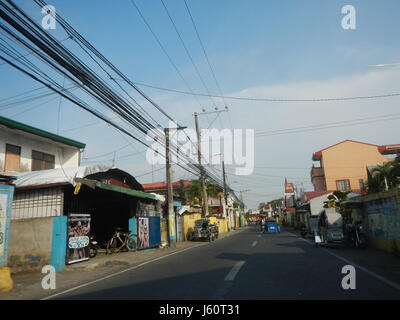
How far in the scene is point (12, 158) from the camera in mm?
17844

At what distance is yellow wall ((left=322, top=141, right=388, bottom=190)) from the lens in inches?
1896

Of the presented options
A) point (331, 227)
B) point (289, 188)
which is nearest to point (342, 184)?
point (289, 188)

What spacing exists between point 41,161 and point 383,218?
21072 millimetres

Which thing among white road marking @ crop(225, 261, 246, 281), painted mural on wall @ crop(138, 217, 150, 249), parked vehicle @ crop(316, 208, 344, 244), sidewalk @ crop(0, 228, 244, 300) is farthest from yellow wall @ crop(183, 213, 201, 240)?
white road marking @ crop(225, 261, 246, 281)

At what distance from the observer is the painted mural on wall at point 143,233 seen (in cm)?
1894

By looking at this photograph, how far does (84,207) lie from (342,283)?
1490cm

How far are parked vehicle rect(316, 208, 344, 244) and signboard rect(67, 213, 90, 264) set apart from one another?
12.7m

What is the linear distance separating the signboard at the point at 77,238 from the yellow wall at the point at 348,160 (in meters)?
44.0

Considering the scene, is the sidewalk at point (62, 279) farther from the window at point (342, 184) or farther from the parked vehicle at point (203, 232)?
the window at point (342, 184)

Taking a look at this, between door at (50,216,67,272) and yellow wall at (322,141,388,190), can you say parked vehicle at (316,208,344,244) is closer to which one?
door at (50,216,67,272)

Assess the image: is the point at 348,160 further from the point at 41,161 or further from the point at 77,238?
the point at 77,238

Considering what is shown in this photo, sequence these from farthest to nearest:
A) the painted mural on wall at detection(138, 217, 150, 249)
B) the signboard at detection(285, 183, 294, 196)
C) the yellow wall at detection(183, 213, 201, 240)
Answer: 1. the signboard at detection(285, 183, 294, 196)
2. the yellow wall at detection(183, 213, 201, 240)
3. the painted mural on wall at detection(138, 217, 150, 249)
